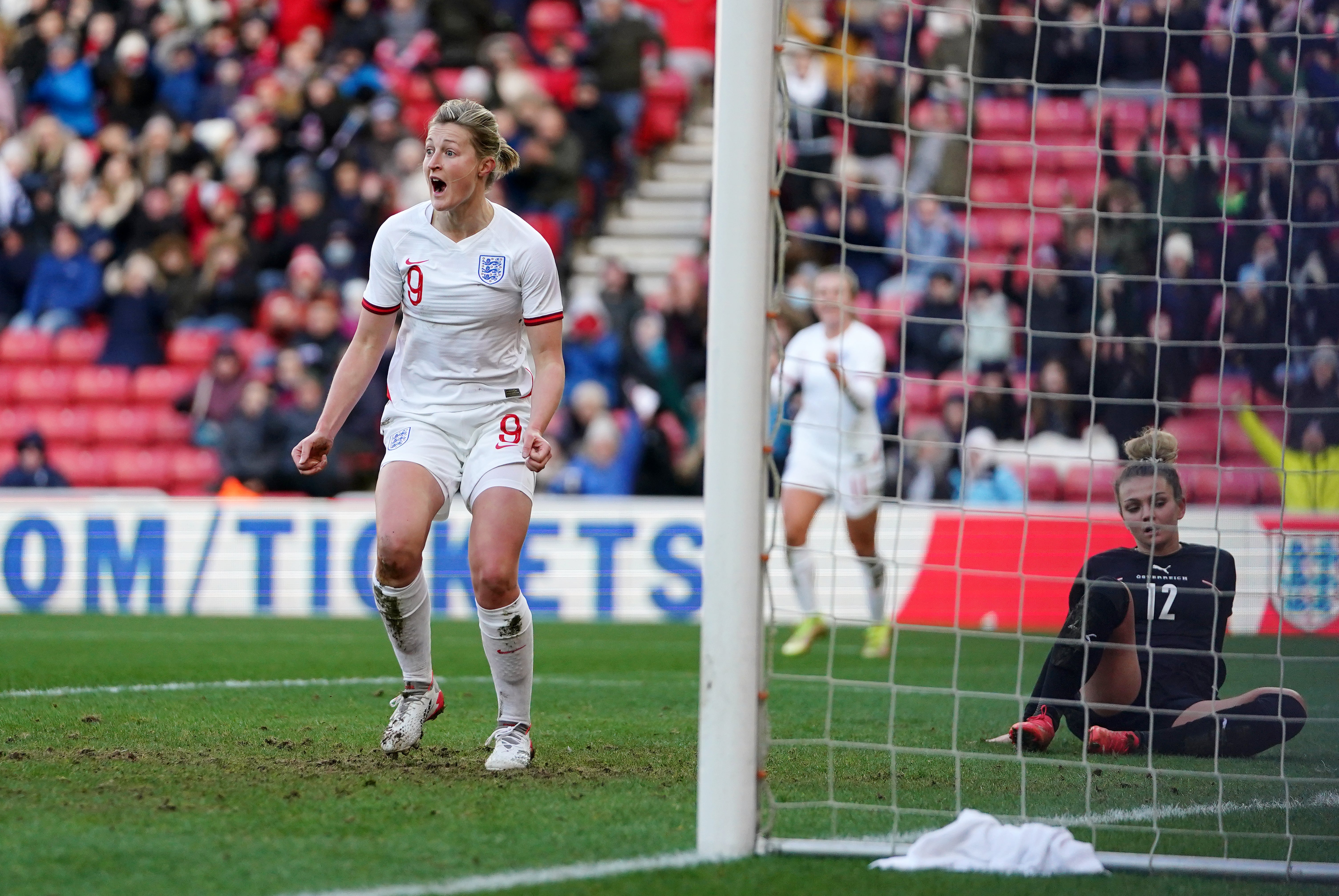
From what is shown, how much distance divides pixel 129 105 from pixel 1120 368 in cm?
1028

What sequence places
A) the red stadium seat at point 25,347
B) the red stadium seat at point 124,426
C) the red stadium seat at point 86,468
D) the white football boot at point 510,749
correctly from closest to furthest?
1. the white football boot at point 510,749
2. the red stadium seat at point 86,468
3. the red stadium seat at point 124,426
4. the red stadium seat at point 25,347

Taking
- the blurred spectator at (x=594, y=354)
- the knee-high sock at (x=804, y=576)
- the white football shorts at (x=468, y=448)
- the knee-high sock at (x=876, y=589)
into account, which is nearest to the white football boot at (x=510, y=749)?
the white football shorts at (x=468, y=448)

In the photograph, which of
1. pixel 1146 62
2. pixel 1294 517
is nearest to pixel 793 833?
pixel 1294 517

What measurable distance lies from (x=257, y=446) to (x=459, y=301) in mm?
8588

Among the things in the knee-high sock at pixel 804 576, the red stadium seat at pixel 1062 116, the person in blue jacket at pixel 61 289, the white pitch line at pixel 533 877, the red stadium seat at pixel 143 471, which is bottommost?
the white pitch line at pixel 533 877

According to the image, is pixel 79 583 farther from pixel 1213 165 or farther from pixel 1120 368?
pixel 1213 165

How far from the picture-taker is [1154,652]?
18.2ft

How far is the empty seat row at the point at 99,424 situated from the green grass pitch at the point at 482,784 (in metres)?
6.37

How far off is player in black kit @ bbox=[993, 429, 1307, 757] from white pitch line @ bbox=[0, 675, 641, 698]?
2.60 m

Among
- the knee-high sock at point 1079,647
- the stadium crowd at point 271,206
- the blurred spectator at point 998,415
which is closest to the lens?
the knee-high sock at point 1079,647

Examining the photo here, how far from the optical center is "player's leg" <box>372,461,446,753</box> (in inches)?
201

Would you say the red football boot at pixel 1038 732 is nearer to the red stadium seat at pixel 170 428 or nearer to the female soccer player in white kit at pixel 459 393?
the female soccer player in white kit at pixel 459 393

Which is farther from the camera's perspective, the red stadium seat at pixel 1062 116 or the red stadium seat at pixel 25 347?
the red stadium seat at pixel 25 347

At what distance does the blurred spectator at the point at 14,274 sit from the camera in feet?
50.6
